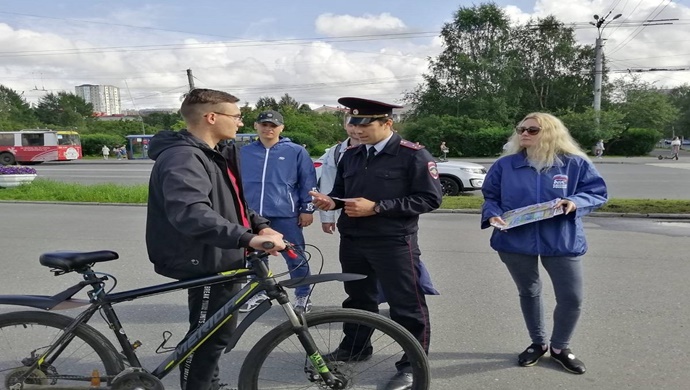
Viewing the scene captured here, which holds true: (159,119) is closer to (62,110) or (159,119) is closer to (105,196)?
(62,110)

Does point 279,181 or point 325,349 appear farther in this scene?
point 279,181

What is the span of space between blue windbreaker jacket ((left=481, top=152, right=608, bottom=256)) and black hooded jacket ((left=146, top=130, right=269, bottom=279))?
1785 millimetres

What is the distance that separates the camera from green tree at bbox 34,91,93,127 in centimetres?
7344

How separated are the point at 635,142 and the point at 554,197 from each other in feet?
119

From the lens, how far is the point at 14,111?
67.6 m

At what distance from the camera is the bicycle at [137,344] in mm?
2420

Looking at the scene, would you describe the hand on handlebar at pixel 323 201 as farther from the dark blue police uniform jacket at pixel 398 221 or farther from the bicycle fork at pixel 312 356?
the bicycle fork at pixel 312 356

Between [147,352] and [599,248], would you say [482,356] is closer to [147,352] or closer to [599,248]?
[147,352]

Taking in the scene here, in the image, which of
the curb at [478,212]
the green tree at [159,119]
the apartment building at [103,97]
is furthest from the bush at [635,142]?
the apartment building at [103,97]

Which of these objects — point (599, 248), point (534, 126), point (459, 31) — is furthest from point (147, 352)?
point (459, 31)

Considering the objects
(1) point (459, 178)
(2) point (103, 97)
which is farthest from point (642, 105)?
(2) point (103, 97)

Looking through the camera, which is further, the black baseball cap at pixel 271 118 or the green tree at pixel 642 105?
the green tree at pixel 642 105

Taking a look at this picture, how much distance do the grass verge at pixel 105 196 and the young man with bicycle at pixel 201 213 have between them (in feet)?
26.1

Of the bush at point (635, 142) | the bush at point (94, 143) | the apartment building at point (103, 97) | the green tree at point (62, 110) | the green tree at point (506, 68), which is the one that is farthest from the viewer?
the apartment building at point (103, 97)
